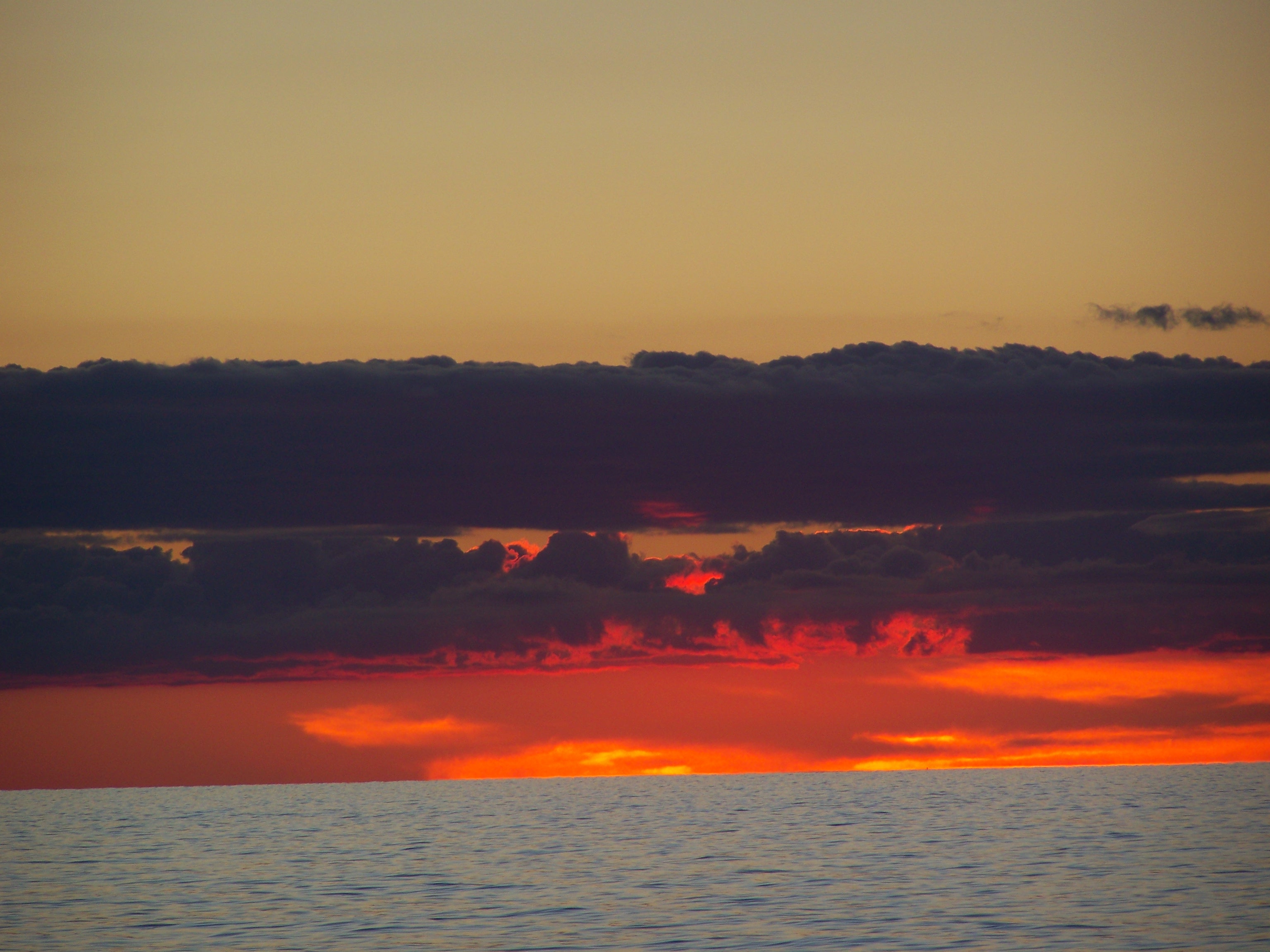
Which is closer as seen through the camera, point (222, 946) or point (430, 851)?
point (222, 946)

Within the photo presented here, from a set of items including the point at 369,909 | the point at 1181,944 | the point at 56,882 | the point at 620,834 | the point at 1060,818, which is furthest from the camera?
the point at 1060,818

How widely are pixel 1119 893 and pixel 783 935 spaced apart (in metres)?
23.0

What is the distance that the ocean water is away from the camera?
60.7m

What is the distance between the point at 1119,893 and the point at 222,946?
4472 cm

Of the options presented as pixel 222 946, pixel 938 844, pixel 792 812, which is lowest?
→ pixel 792 812

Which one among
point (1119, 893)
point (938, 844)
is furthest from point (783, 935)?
point (938, 844)

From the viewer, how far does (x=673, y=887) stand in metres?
78.8

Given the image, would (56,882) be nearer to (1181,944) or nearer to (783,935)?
(783,935)

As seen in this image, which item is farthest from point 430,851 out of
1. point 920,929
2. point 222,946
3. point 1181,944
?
point 1181,944

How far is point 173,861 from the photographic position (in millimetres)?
108312

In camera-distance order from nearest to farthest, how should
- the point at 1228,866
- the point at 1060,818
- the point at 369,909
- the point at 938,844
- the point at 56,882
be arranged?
the point at 369,909 → the point at 1228,866 → the point at 56,882 → the point at 938,844 → the point at 1060,818

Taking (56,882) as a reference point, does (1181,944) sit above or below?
above

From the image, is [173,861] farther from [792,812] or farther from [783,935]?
[792,812]

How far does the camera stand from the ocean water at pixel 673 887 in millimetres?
60719
